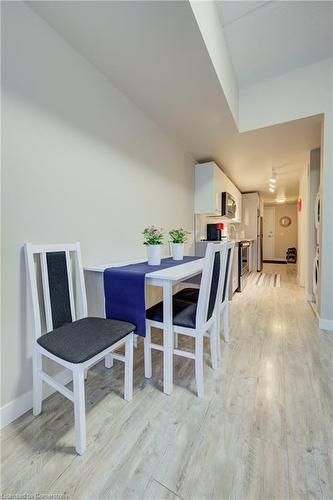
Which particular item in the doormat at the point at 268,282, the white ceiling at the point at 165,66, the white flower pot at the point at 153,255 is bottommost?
the doormat at the point at 268,282

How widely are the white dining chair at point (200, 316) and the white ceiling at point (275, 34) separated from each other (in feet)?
6.26

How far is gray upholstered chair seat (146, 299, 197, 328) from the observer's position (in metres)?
1.48

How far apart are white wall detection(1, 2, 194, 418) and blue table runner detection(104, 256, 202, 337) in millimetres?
350

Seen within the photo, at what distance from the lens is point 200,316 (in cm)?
143

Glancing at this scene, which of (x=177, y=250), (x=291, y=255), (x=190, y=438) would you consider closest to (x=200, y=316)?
(x=190, y=438)

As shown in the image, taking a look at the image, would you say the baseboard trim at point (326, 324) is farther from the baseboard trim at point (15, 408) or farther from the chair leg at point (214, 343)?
the baseboard trim at point (15, 408)

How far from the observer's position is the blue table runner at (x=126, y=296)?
1.45 meters

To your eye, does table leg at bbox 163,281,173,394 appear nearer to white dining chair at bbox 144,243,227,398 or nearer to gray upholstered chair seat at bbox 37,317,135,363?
white dining chair at bbox 144,243,227,398

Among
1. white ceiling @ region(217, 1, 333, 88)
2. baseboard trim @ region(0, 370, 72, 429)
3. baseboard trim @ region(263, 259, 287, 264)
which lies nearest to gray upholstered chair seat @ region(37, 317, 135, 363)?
baseboard trim @ region(0, 370, 72, 429)

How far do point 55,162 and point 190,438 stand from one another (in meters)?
1.80

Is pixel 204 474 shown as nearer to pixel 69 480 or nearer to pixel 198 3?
pixel 69 480

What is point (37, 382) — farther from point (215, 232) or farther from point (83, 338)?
point (215, 232)

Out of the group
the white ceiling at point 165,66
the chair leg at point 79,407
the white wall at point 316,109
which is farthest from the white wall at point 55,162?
the white wall at point 316,109

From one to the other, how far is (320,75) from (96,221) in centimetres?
280
